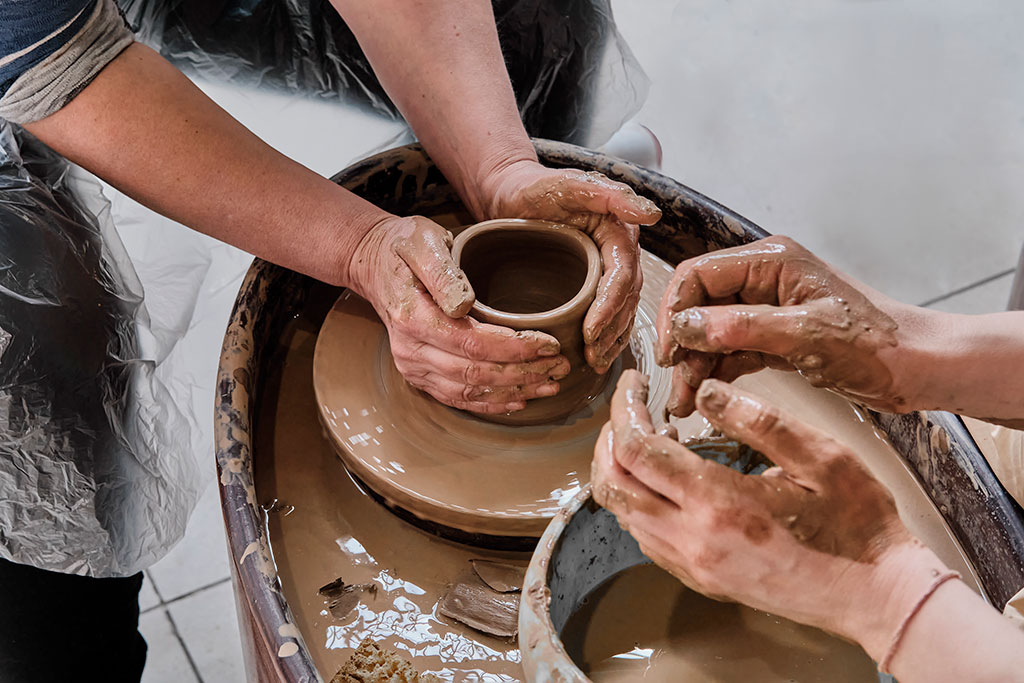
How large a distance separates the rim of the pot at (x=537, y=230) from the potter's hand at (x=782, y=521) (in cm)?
36

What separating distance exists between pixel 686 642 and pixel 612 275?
1.57 ft

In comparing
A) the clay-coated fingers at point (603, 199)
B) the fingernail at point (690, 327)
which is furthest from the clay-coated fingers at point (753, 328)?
the clay-coated fingers at point (603, 199)

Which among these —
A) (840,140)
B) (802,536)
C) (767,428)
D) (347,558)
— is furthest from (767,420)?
(840,140)

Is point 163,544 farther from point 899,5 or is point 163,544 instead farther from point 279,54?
point 899,5

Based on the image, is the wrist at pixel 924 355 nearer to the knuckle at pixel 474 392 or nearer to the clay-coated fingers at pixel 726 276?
the clay-coated fingers at pixel 726 276

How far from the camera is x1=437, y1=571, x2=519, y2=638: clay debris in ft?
4.08

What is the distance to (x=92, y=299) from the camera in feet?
4.69

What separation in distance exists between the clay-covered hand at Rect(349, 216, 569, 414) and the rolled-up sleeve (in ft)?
1.45

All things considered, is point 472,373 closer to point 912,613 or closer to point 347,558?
point 347,558

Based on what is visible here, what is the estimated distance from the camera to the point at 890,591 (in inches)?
35.5

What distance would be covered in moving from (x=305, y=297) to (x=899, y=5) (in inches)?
128

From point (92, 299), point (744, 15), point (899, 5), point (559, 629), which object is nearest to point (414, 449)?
point (559, 629)

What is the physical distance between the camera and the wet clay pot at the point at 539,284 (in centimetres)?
128

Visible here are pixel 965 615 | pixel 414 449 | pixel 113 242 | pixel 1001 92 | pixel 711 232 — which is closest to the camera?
pixel 965 615
